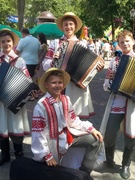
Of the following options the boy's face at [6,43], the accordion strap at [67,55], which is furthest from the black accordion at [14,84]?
the accordion strap at [67,55]

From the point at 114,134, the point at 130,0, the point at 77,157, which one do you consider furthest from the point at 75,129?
the point at 130,0

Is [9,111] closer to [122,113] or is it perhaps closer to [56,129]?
[56,129]

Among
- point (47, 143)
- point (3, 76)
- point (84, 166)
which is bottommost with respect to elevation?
point (84, 166)

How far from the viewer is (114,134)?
3.82 m

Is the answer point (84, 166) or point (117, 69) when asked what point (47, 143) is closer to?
point (84, 166)

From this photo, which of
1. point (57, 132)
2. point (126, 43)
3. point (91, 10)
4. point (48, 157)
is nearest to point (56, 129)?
point (57, 132)

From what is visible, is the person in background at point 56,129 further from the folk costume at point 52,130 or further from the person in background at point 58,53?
the person in background at point 58,53

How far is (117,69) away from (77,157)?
3.47 feet

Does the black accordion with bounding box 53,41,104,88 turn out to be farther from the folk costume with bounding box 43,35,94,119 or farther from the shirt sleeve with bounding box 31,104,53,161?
the shirt sleeve with bounding box 31,104,53,161

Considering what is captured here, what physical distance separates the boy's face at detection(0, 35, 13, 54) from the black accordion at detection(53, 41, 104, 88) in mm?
627

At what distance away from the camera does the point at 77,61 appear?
378 cm

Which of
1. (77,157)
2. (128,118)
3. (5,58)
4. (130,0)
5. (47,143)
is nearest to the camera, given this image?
(47,143)

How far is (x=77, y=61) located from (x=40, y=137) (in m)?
1.10

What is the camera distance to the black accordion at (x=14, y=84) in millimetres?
3736
